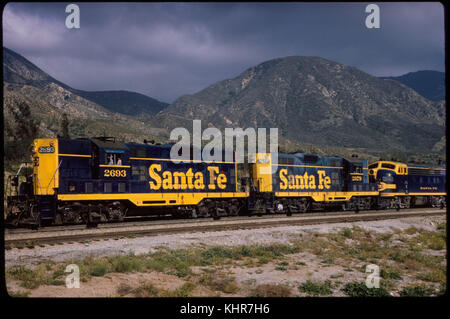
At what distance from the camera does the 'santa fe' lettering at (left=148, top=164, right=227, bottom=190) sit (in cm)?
2402

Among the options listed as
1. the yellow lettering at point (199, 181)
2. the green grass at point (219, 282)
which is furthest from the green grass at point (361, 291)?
the yellow lettering at point (199, 181)

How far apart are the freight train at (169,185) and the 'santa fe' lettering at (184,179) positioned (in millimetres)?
67

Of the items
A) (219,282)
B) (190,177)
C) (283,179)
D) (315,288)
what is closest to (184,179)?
(190,177)

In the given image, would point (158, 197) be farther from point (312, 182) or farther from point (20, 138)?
point (20, 138)

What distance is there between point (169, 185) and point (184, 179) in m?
1.23

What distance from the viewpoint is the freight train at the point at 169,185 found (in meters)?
20.1

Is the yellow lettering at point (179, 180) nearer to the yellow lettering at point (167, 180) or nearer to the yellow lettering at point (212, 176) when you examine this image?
the yellow lettering at point (167, 180)

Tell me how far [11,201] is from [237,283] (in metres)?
13.4

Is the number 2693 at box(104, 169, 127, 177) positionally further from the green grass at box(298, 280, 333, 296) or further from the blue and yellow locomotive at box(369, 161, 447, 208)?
the blue and yellow locomotive at box(369, 161, 447, 208)

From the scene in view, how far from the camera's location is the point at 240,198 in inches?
1133

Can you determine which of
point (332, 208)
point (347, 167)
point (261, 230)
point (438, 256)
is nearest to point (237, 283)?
point (261, 230)

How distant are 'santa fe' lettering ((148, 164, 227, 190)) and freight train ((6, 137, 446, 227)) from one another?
7 cm

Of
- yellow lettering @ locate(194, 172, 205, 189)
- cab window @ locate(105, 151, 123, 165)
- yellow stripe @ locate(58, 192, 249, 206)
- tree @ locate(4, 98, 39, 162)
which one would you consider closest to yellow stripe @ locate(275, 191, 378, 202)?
yellow stripe @ locate(58, 192, 249, 206)
